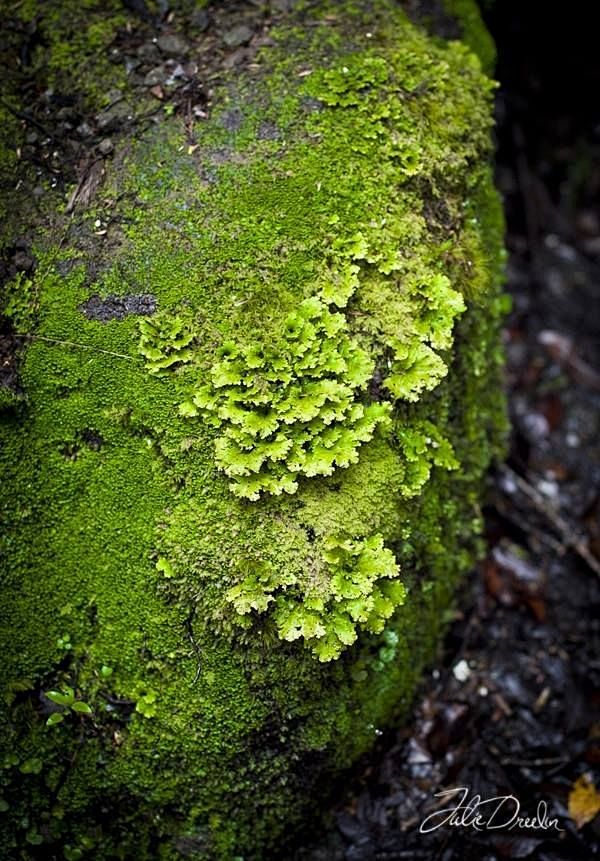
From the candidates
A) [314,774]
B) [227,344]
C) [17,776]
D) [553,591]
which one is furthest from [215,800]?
[553,591]

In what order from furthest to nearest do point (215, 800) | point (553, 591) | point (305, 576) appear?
1. point (553, 591)
2. point (215, 800)
3. point (305, 576)

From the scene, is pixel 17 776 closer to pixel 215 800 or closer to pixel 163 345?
pixel 215 800

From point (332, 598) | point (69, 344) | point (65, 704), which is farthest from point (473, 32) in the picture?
point (65, 704)

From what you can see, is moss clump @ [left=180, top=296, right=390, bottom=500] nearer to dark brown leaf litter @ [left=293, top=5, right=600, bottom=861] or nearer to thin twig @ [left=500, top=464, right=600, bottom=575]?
dark brown leaf litter @ [left=293, top=5, right=600, bottom=861]

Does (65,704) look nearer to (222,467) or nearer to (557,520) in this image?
(222,467)

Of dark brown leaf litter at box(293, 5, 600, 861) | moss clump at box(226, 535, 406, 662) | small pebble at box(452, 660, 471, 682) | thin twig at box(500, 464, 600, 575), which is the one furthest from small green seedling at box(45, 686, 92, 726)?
thin twig at box(500, 464, 600, 575)

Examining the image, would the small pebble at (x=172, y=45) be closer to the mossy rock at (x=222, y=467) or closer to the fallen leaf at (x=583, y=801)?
the mossy rock at (x=222, y=467)

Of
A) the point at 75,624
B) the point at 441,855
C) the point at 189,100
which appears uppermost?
the point at 189,100
